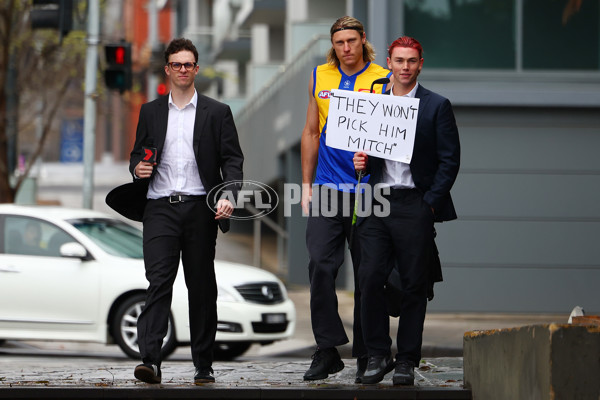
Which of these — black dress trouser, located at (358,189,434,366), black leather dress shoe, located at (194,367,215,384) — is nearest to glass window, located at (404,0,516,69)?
black dress trouser, located at (358,189,434,366)

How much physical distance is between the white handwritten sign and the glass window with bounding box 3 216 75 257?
6071 millimetres

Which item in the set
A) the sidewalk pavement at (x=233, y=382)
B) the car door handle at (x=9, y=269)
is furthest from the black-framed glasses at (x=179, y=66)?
the car door handle at (x=9, y=269)

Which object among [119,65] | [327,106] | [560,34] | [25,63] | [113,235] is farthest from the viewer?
[25,63]

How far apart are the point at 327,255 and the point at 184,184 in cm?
96

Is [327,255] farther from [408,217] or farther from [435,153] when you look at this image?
[435,153]

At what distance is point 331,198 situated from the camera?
7.54 m

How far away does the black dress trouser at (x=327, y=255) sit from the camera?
295 inches

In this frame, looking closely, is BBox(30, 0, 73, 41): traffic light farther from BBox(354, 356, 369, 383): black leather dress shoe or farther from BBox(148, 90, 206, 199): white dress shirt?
BBox(354, 356, 369, 383): black leather dress shoe

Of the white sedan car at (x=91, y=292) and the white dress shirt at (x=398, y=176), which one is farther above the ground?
the white dress shirt at (x=398, y=176)

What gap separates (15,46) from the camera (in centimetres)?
2206

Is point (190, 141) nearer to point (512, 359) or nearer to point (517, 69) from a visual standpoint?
point (512, 359)

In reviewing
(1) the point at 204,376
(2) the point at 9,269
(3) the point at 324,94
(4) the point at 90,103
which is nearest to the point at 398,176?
(3) the point at 324,94

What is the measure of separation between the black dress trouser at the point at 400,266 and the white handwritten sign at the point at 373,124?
0.27 m

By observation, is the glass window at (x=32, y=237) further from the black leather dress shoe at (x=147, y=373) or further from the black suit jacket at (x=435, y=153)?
the black suit jacket at (x=435, y=153)
